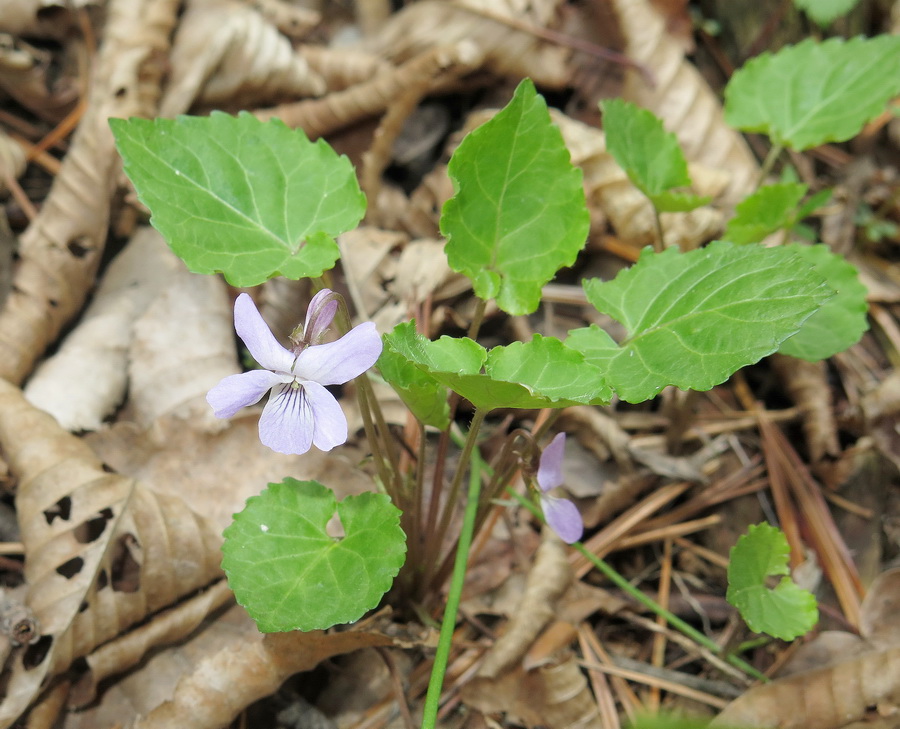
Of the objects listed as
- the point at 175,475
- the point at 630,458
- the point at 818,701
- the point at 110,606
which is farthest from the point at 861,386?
the point at 110,606

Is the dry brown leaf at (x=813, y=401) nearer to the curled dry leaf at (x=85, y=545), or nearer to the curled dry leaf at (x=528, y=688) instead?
the curled dry leaf at (x=528, y=688)

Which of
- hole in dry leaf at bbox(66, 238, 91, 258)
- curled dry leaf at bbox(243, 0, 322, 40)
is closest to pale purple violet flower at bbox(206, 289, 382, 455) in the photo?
hole in dry leaf at bbox(66, 238, 91, 258)

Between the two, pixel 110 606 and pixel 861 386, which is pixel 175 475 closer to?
pixel 110 606

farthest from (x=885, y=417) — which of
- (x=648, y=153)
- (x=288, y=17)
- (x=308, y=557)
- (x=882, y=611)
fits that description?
(x=288, y=17)

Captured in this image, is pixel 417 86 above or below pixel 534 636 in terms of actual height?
above

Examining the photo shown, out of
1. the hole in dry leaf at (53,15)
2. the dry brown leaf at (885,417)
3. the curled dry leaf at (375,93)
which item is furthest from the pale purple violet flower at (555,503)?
the hole in dry leaf at (53,15)

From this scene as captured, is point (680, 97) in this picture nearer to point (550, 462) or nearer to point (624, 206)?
point (624, 206)

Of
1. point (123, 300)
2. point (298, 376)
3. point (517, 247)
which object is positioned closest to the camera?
point (298, 376)
